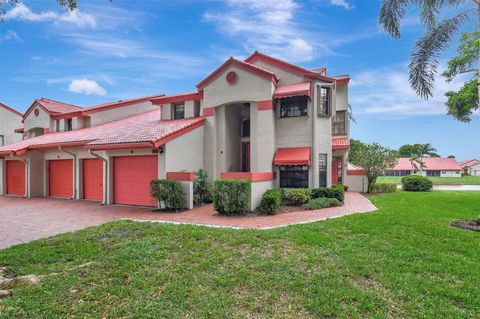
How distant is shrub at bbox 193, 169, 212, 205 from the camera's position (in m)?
17.2

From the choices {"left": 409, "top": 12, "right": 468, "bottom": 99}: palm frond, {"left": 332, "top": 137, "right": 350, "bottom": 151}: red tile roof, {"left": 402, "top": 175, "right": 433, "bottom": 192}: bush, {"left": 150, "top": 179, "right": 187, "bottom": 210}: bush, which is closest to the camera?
{"left": 409, "top": 12, "right": 468, "bottom": 99}: palm frond

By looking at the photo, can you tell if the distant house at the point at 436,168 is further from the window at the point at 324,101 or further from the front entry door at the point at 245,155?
the front entry door at the point at 245,155

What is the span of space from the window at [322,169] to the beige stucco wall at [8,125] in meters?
38.4

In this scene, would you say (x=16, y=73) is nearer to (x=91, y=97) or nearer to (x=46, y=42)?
(x=46, y=42)

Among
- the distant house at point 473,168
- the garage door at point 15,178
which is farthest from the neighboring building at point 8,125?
the distant house at point 473,168

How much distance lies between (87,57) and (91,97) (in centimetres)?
1495

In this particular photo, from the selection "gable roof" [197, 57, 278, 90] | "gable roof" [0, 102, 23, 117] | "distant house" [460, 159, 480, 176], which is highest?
"gable roof" [0, 102, 23, 117]

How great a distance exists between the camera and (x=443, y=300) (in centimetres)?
552

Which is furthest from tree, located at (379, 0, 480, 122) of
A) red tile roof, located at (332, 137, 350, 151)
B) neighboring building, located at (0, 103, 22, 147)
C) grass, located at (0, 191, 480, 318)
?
neighboring building, located at (0, 103, 22, 147)

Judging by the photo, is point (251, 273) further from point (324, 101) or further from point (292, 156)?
point (324, 101)

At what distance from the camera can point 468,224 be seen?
11.4 m

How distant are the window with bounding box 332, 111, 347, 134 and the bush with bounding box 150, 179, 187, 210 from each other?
17.6 metres

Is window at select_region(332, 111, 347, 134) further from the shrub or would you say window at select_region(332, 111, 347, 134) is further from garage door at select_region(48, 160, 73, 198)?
garage door at select_region(48, 160, 73, 198)

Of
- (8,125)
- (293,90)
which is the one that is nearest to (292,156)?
(293,90)
